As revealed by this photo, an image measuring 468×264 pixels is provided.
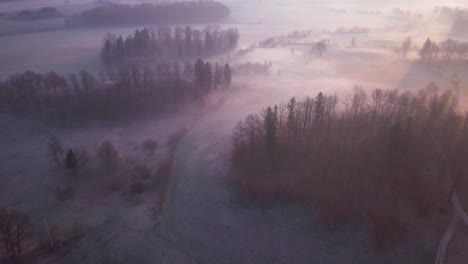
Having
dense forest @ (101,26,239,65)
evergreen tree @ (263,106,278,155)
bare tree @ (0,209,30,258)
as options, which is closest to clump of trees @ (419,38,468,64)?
dense forest @ (101,26,239,65)

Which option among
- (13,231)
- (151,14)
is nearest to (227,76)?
(13,231)

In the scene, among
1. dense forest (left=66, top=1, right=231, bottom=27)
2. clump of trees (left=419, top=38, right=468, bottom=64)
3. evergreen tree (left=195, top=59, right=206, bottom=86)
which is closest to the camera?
evergreen tree (left=195, top=59, right=206, bottom=86)

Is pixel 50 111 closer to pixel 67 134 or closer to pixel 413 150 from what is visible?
pixel 67 134

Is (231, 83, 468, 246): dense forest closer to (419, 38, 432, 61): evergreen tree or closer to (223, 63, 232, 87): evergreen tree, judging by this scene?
(223, 63, 232, 87): evergreen tree

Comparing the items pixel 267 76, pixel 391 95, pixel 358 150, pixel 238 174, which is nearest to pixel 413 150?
pixel 358 150

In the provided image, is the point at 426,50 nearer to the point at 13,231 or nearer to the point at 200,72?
the point at 200,72

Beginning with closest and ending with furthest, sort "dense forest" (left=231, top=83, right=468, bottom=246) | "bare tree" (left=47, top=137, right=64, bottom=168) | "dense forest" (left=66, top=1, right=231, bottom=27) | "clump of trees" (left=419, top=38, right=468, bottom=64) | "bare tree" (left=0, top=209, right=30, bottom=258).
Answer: "bare tree" (left=0, top=209, right=30, bottom=258) < "dense forest" (left=231, top=83, right=468, bottom=246) < "bare tree" (left=47, top=137, right=64, bottom=168) < "clump of trees" (left=419, top=38, right=468, bottom=64) < "dense forest" (left=66, top=1, right=231, bottom=27)

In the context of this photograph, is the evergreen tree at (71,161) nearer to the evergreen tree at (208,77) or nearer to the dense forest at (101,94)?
the dense forest at (101,94)
